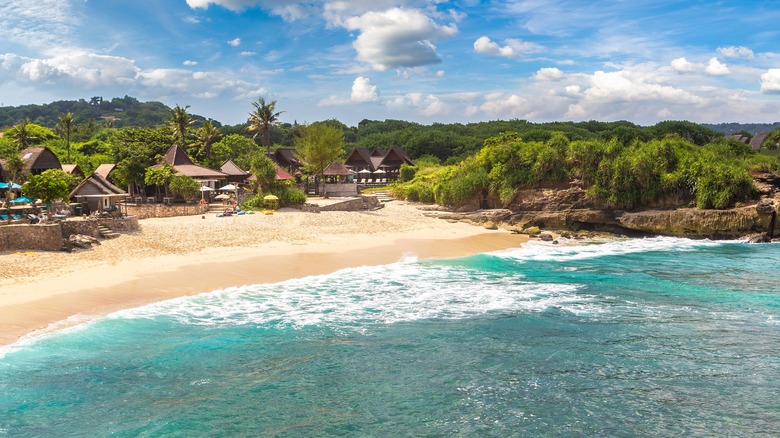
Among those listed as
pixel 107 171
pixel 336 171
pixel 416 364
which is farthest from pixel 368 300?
pixel 336 171

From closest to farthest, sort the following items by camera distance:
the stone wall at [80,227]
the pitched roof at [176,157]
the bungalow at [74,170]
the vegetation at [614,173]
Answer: the stone wall at [80,227]
the vegetation at [614,173]
the bungalow at [74,170]
the pitched roof at [176,157]

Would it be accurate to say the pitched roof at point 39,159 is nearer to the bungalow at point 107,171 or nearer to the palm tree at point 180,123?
the bungalow at point 107,171

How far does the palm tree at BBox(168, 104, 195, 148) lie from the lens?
56094 millimetres

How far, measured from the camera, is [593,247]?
33.4 m

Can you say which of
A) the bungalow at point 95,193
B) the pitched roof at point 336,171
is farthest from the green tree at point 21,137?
the pitched roof at point 336,171

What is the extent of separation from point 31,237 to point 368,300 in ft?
54.3

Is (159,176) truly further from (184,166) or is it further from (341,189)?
(341,189)

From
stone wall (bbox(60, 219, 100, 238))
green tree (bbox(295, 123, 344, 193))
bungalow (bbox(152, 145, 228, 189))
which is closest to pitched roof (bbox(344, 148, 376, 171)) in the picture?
green tree (bbox(295, 123, 344, 193))

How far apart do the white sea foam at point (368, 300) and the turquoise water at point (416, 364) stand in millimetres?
118

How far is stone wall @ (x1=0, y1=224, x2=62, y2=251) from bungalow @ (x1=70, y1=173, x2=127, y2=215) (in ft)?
21.0

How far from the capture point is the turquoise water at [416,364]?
444 inches

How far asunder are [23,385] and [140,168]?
33.3 meters

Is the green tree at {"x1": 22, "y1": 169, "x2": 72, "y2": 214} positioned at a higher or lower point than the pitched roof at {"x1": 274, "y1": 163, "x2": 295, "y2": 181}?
lower

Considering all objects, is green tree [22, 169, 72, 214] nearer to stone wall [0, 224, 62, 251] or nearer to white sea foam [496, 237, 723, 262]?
stone wall [0, 224, 62, 251]
